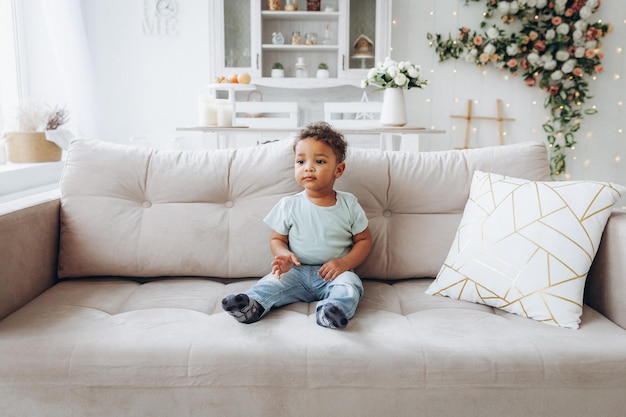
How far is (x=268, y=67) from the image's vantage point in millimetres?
4199

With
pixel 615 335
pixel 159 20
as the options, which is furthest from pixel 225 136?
pixel 615 335

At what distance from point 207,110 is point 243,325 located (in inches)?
72.8

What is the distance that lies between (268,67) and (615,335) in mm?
3481

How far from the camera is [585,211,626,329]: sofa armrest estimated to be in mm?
1289

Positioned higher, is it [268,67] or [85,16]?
[85,16]

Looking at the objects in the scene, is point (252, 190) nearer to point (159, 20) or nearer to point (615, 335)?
point (615, 335)

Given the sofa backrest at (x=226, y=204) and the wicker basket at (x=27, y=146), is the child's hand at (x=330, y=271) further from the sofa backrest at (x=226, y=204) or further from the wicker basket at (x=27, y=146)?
the wicker basket at (x=27, y=146)

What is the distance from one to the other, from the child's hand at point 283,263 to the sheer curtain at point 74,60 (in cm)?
267

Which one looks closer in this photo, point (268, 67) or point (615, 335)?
point (615, 335)

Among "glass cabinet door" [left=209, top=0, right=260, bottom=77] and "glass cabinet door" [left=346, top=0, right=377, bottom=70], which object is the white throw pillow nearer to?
"glass cabinet door" [left=346, top=0, right=377, bottom=70]

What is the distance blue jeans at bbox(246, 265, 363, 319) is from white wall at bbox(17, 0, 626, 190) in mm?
2851

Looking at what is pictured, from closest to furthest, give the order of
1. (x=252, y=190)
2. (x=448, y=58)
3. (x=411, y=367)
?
1. (x=411, y=367)
2. (x=252, y=190)
3. (x=448, y=58)

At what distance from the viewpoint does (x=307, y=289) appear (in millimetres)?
1457

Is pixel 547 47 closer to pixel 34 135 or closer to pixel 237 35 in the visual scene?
pixel 237 35
